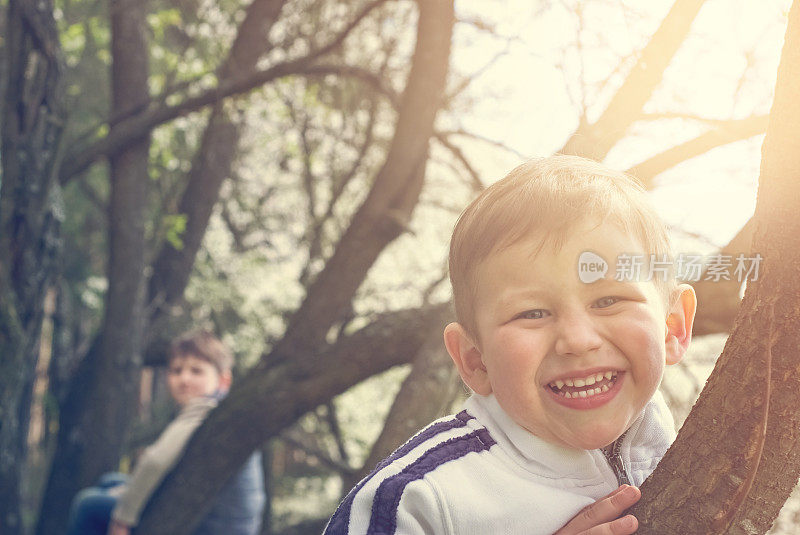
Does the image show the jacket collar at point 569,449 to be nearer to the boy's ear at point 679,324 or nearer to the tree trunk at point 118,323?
the boy's ear at point 679,324

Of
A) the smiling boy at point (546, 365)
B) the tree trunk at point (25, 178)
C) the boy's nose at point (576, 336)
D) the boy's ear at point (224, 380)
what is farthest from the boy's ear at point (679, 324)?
the boy's ear at point (224, 380)

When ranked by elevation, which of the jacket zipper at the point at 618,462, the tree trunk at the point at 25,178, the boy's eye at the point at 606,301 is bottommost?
the jacket zipper at the point at 618,462

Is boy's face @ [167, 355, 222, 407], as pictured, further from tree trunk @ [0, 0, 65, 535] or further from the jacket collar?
the jacket collar

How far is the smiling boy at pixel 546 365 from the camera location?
3.63ft

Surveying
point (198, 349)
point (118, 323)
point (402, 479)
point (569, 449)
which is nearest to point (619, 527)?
point (569, 449)

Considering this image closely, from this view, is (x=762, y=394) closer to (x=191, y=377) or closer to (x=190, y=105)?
(x=191, y=377)

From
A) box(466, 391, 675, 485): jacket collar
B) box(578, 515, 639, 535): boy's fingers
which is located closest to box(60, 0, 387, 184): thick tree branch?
box(466, 391, 675, 485): jacket collar

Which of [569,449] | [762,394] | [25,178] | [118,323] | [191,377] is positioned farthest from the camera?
[118,323]

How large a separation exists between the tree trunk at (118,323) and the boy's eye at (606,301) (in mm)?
4635

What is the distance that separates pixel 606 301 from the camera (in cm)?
113

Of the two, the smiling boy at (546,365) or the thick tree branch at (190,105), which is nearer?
the smiling boy at (546,365)

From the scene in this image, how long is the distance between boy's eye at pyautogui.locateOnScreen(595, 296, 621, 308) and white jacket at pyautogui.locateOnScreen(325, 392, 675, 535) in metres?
0.22

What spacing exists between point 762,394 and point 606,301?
0.77 feet

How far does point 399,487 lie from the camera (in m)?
1.10
